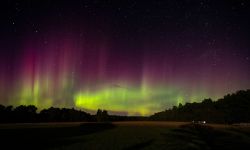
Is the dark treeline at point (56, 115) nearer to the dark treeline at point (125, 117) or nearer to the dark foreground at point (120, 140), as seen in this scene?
the dark treeline at point (125, 117)

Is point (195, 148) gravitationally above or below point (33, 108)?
below

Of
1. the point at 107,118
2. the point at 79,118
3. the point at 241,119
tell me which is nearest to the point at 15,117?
the point at 79,118

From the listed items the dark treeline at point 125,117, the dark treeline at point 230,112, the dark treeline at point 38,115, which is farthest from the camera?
the dark treeline at point 230,112

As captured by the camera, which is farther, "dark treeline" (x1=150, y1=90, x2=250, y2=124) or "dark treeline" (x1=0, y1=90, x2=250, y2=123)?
"dark treeline" (x1=150, y1=90, x2=250, y2=124)

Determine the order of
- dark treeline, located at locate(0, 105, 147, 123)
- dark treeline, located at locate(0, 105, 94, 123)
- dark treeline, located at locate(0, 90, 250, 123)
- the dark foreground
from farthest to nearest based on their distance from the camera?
1. dark treeline, located at locate(0, 90, 250, 123)
2. dark treeline, located at locate(0, 105, 147, 123)
3. dark treeline, located at locate(0, 105, 94, 123)
4. the dark foreground

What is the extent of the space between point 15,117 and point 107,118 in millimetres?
53119

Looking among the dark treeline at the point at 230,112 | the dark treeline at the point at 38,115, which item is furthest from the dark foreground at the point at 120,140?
the dark treeline at the point at 230,112

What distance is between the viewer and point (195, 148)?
1247 inches

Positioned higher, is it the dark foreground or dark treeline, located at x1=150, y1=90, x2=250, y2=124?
dark treeline, located at x1=150, y1=90, x2=250, y2=124

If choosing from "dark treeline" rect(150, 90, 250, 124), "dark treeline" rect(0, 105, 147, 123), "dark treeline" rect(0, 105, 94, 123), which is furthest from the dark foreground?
"dark treeline" rect(150, 90, 250, 124)

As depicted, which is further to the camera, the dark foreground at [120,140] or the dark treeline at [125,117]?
the dark treeline at [125,117]

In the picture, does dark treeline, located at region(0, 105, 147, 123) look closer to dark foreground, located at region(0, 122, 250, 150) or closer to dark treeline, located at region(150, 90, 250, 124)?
dark treeline, located at region(150, 90, 250, 124)

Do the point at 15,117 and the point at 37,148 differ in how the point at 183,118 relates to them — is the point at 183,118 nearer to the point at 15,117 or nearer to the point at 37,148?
the point at 15,117

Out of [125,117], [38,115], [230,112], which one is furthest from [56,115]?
[230,112]
